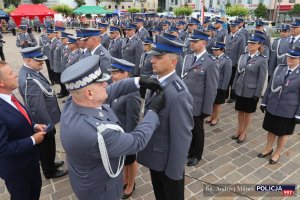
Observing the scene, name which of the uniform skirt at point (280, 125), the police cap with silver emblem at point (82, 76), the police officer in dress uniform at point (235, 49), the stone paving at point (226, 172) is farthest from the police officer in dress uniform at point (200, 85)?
the police officer in dress uniform at point (235, 49)

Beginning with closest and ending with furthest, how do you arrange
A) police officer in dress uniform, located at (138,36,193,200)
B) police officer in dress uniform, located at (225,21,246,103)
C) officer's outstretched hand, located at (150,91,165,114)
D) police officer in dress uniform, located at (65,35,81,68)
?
officer's outstretched hand, located at (150,91,165,114)
police officer in dress uniform, located at (138,36,193,200)
police officer in dress uniform, located at (65,35,81,68)
police officer in dress uniform, located at (225,21,246,103)

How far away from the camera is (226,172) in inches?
164

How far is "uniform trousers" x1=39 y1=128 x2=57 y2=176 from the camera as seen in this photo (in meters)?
3.85

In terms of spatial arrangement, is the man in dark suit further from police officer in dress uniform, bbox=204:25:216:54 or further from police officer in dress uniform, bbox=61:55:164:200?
police officer in dress uniform, bbox=204:25:216:54

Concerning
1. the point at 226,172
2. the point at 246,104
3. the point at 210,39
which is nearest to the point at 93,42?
the point at 246,104

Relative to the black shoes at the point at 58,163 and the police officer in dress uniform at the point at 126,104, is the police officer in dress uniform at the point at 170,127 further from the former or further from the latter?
the black shoes at the point at 58,163

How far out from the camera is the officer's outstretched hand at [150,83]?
224cm

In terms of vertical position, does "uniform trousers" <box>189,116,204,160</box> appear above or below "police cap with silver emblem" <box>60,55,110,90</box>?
below

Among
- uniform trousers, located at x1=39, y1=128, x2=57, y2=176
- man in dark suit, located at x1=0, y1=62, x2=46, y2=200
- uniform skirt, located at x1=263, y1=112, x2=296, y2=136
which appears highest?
man in dark suit, located at x1=0, y1=62, x2=46, y2=200

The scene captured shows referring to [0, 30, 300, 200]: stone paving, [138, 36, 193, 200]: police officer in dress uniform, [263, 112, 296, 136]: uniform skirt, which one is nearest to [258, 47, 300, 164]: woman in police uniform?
[263, 112, 296, 136]: uniform skirt

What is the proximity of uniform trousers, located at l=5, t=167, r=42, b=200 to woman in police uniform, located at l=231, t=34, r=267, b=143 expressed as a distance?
3.87 meters

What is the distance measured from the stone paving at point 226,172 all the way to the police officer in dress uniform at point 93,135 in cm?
169

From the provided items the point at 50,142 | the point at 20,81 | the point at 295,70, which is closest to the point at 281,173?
the point at 295,70

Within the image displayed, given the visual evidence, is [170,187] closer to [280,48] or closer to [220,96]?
[220,96]
